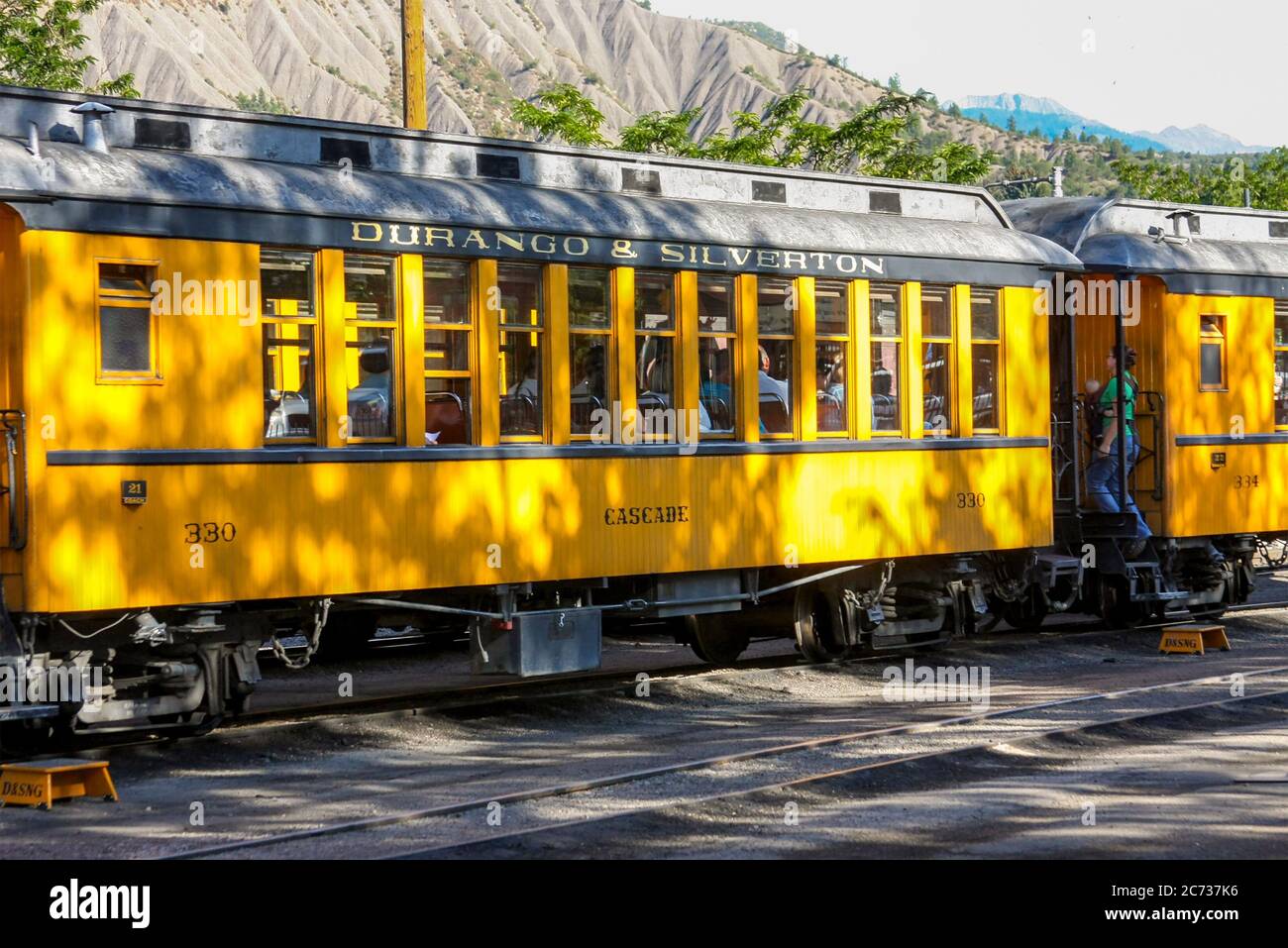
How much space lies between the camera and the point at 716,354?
1382cm

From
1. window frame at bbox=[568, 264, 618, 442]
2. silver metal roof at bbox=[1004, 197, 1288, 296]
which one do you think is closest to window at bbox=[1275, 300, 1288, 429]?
silver metal roof at bbox=[1004, 197, 1288, 296]

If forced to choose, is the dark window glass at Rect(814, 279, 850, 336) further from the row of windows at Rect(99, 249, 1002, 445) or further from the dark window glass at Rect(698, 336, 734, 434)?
the dark window glass at Rect(698, 336, 734, 434)

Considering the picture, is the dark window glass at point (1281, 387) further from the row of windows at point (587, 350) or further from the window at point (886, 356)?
the window at point (886, 356)

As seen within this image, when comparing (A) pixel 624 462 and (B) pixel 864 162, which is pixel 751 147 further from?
(A) pixel 624 462

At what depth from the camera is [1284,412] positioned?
18.8m

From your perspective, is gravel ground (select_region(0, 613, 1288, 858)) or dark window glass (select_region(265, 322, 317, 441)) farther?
dark window glass (select_region(265, 322, 317, 441))

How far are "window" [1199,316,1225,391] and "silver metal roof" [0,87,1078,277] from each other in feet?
7.35

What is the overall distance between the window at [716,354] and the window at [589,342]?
35.5 inches

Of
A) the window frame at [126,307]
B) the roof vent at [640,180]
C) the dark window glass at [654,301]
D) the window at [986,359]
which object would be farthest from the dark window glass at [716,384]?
the window frame at [126,307]

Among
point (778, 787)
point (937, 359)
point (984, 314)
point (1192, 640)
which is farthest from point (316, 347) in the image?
point (1192, 640)

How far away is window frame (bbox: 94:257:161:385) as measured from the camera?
414 inches

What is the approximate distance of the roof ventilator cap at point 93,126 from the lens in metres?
10.9

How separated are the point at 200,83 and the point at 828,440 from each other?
150921mm

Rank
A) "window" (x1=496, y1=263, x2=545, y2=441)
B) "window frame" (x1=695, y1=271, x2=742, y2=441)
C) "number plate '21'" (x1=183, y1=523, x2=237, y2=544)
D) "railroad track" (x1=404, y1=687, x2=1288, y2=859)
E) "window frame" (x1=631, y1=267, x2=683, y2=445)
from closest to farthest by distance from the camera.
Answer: "railroad track" (x1=404, y1=687, x2=1288, y2=859) < "number plate '21'" (x1=183, y1=523, x2=237, y2=544) < "window" (x1=496, y1=263, x2=545, y2=441) < "window frame" (x1=631, y1=267, x2=683, y2=445) < "window frame" (x1=695, y1=271, x2=742, y2=441)
